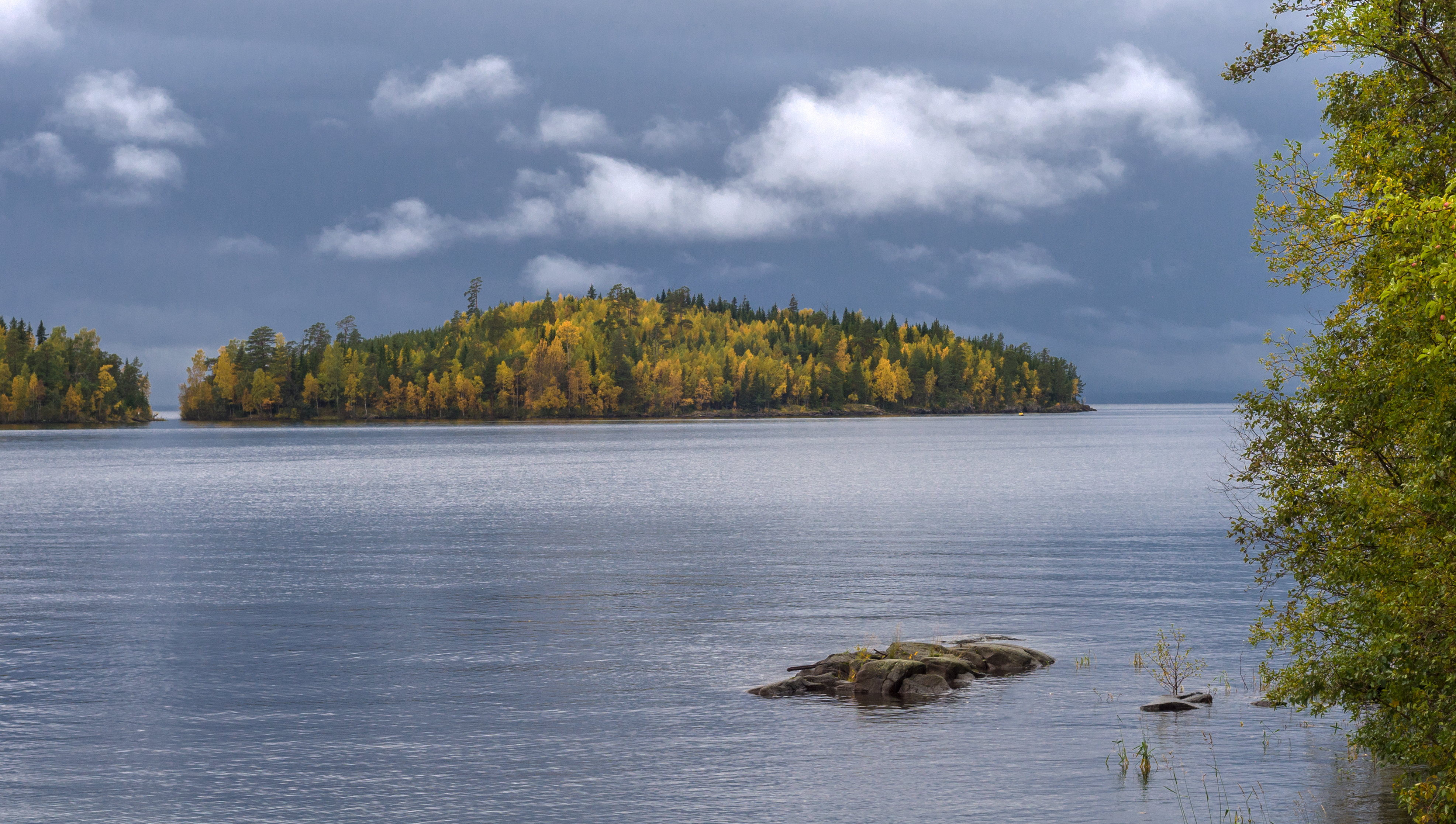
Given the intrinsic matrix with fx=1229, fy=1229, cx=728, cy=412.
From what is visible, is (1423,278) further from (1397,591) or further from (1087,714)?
(1087,714)

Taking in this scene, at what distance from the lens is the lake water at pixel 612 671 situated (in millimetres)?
21047

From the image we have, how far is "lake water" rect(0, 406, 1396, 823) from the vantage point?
2105 cm

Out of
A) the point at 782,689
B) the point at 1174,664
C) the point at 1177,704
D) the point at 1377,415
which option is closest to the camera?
the point at 1377,415

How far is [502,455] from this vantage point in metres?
165

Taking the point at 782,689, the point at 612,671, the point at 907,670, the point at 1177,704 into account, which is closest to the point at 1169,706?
the point at 1177,704

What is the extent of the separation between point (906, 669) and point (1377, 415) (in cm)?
1278

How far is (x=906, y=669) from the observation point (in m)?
28.3

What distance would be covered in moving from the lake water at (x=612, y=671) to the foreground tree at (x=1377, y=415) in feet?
11.1

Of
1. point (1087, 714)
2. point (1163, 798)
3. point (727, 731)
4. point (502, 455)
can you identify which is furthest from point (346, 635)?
point (502, 455)

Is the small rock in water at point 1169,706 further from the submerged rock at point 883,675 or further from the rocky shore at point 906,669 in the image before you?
the submerged rock at point 883,675

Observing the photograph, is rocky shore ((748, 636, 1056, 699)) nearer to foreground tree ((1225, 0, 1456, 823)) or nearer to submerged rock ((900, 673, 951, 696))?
submerged rock ((900, 673, 951, 696))

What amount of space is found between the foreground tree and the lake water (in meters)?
3.37

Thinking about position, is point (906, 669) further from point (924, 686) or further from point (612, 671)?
point (612, 671)

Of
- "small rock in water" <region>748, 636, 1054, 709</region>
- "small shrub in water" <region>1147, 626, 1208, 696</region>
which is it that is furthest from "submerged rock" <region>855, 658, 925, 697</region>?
"small shrub in water" <region>1147, 626, 1208, 696</region>
